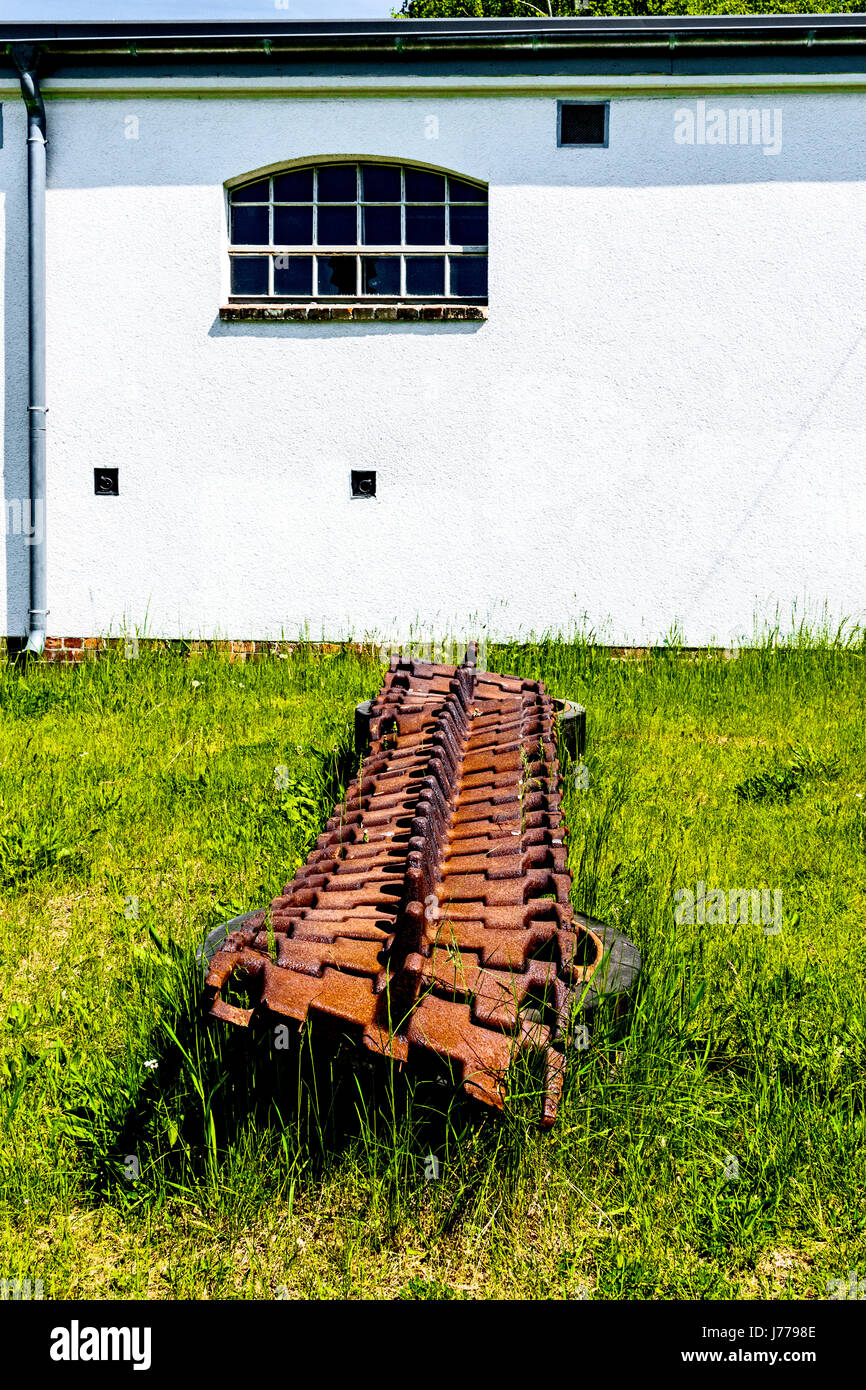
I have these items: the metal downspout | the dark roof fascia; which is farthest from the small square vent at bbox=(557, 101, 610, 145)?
the metal downspout

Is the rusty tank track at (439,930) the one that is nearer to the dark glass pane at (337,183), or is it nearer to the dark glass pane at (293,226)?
the dark glass pane at (293,226)

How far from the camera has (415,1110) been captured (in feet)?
8.88

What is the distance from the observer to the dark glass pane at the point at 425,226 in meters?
8.67

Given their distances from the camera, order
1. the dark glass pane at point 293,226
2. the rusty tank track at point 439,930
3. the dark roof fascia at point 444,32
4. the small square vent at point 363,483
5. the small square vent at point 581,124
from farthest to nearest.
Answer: the dark glass pane at point 293,226, the small square vent at point 363,483, the small square vent at point 581,124, the dark roof fascia at point 444,32, the rusty tank track at point 439,930

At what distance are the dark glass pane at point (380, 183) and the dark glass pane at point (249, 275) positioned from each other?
96 centimetres

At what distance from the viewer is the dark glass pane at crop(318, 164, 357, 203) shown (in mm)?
8672

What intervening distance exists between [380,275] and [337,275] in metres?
0.34

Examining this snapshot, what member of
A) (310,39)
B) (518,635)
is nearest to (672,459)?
(518,635)

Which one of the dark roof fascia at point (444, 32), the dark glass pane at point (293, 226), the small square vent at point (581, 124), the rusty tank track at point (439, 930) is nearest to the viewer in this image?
the rusty tank track at point (439, 930)

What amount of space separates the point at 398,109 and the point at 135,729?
5.17 m

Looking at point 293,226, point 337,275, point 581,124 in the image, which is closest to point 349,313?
point 337,275

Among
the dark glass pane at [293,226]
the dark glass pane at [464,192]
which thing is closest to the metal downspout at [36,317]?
the dark glass pane at [293,226]

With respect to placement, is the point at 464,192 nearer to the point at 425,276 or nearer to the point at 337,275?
the point at 425,276
